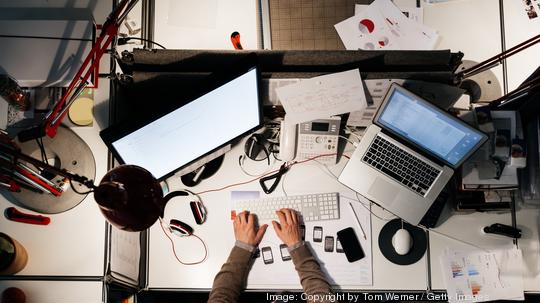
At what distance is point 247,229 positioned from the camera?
1478 millimetres

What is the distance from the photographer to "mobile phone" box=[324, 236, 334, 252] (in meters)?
1.49

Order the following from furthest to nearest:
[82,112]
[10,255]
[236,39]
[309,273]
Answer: [236,39], [309,273], [82,112], [10,255]

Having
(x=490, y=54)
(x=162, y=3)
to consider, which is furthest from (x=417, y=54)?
(x=162, y=3)

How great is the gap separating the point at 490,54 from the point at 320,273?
1.06 metres

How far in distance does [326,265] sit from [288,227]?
20 centimetres

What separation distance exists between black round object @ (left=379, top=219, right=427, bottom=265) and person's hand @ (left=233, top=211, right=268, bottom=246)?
0.44 metres

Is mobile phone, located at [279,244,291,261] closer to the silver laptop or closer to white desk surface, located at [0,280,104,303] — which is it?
the silver laptop

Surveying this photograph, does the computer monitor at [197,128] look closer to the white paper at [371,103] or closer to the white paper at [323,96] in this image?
the white paper at [323,96]

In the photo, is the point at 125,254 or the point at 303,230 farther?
the point at 303,230

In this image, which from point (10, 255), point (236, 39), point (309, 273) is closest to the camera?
point (10, 255)

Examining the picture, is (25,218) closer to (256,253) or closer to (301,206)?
(256,253)

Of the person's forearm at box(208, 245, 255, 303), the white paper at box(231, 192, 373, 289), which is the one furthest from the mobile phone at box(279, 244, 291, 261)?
the person's forearm at box(208, 245, 255, 303)

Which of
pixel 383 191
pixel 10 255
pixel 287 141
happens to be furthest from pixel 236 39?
pixel 10 255

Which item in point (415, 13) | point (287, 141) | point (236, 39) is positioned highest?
point (415, 13)
